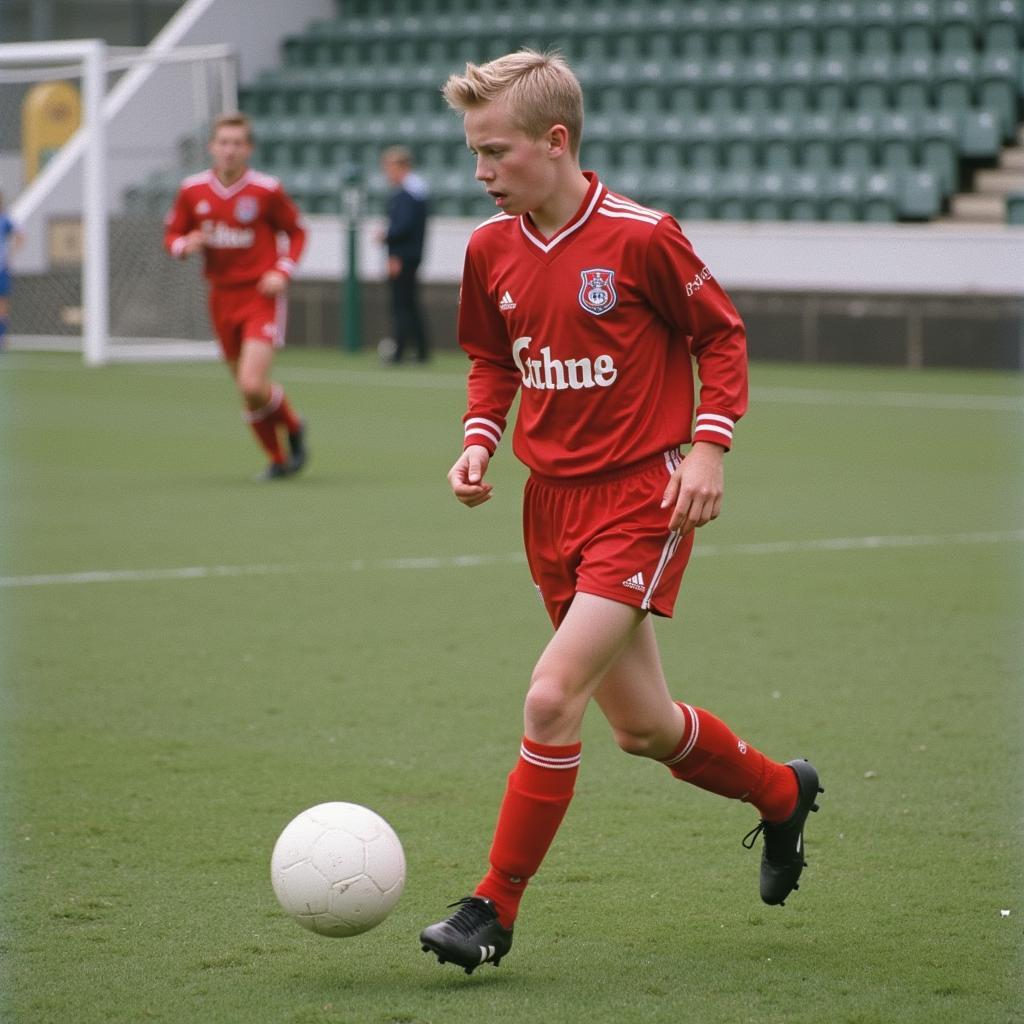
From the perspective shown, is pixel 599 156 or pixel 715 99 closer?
pixel 715 99

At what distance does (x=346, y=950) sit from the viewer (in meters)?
3.83

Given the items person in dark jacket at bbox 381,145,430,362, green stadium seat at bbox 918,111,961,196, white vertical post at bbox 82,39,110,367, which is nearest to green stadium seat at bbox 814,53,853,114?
green stadium seat at bbox 918,111,961,196

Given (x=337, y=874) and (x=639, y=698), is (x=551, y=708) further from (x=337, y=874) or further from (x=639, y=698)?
(x=337, y=874)

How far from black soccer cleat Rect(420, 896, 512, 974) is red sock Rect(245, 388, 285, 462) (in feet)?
26.2

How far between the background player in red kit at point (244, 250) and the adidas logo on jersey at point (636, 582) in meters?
8.09

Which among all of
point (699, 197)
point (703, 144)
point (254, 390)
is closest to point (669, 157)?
point (703, 144)

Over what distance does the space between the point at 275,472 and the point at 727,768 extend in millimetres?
8235

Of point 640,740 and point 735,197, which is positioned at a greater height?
point 640,740

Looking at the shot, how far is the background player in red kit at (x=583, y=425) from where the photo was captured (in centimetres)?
369

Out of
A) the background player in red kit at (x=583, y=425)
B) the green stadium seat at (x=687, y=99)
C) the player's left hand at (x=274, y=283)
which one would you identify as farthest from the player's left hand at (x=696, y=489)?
the green stadium seat at (x=687, y=99)

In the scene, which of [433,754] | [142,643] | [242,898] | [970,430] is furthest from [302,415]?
[242,898]

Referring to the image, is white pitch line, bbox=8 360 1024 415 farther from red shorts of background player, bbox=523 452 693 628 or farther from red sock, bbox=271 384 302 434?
red shorts of background player, bbox=523 452 693 628

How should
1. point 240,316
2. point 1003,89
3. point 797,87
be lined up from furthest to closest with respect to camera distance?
1. point 797,87
2. point 1003,89
3. point 240,316

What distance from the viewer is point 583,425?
12.7 feet
